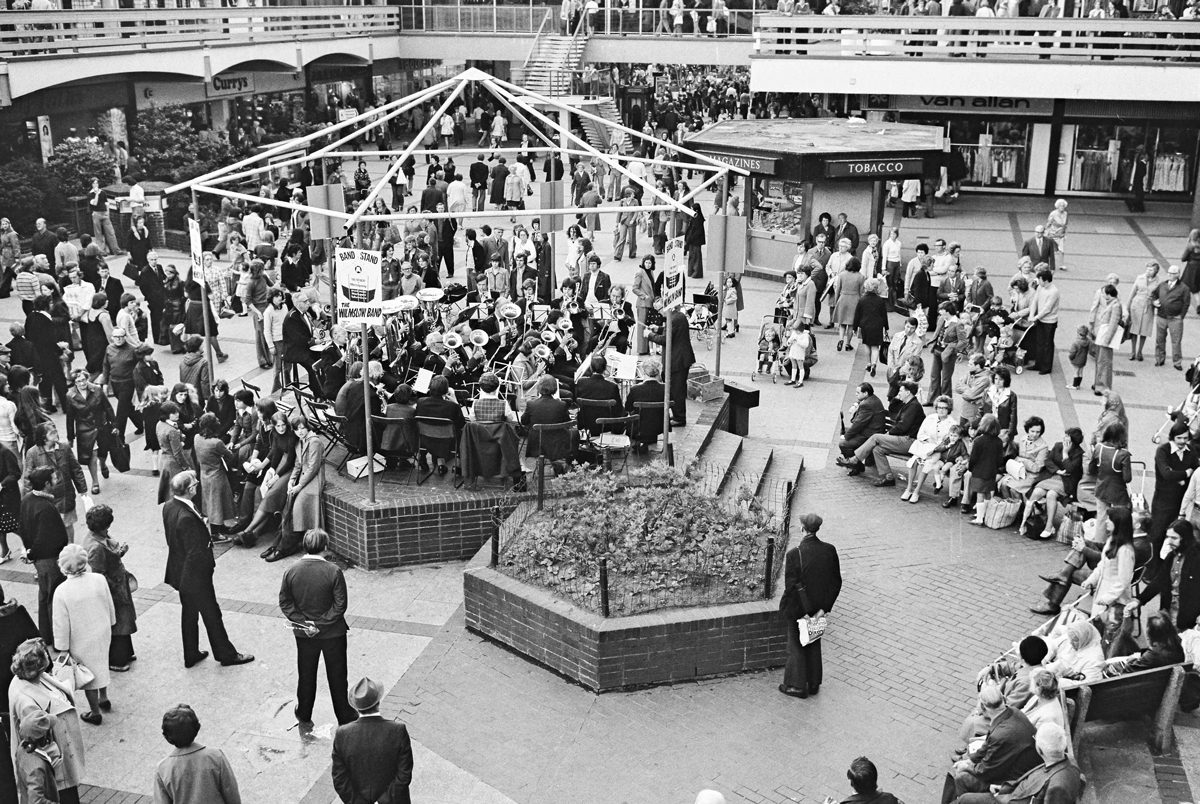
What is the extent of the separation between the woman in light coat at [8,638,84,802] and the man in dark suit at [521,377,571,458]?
17.9 feet

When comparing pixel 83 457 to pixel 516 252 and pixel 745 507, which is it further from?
pixel 516 252

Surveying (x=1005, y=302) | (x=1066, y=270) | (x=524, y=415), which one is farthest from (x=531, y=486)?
(x=1066, y=270)

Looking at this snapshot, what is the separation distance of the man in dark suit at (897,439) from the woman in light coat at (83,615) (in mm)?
8745

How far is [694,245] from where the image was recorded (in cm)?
2412

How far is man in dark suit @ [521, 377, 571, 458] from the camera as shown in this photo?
1238cm

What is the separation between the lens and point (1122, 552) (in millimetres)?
10289

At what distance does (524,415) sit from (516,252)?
928 centimetres

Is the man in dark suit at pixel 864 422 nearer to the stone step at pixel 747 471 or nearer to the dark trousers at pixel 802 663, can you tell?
the stone step at pixel 747 471

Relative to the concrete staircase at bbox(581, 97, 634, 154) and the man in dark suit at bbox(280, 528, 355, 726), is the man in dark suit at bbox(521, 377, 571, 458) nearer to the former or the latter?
the man in dark suit at bbox(280, 528, 355, 726)

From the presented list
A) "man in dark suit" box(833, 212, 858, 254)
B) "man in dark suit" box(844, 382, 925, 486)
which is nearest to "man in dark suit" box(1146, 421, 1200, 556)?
"man in dark suit" box(844, 382, 925, 486)

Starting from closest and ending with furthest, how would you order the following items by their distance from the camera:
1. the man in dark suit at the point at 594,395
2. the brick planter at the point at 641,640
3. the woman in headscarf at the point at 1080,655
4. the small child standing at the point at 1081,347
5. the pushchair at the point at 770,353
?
the woman in headscarf at the point at 1080,655 → the brick planter at the point at 641,640 → the man in dark suit at the point at 594,395 → the small child standing at the point at 1081,347 → the pushchair at the point at 770,353

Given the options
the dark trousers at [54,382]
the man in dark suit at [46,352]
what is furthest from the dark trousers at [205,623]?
the dark trousers at [54,382]

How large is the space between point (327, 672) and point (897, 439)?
779 cm

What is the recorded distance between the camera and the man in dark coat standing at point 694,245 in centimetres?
2388
